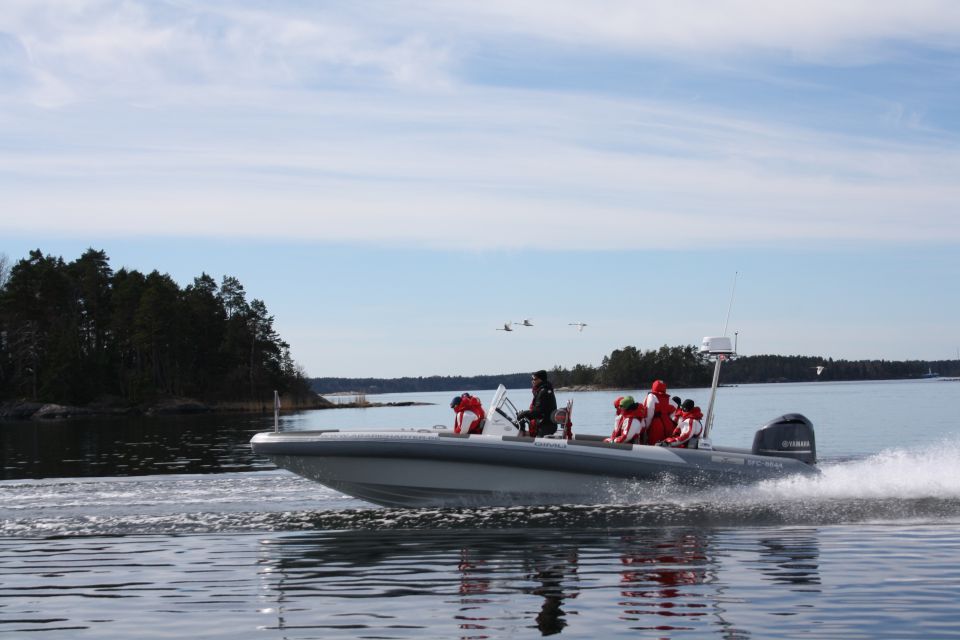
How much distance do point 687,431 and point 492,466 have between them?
231 cm

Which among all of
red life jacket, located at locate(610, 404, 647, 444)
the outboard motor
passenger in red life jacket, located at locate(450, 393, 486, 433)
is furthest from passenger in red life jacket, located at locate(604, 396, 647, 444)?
passenger in red life jacket, located at locate(450, 393, 486, 433)

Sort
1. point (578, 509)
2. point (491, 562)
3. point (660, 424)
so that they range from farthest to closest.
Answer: point (660, 424) < point (578, 509) < point (491, 562)

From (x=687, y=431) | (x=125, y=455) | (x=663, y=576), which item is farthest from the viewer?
(x=125, y=455)

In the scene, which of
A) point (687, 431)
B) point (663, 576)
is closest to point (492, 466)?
point (687, 431)

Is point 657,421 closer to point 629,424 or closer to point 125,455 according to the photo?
point 629,424

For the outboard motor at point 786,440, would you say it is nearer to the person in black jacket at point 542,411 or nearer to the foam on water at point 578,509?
the foam on water at point 578,509

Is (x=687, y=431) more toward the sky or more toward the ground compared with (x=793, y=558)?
more toward the sky

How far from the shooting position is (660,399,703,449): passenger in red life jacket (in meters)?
11.6

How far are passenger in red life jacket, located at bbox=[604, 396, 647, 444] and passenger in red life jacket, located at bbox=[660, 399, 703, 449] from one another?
0.31m

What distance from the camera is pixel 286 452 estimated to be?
37.5 ft

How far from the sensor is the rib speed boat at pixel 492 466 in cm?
1115

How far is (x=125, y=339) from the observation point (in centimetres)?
7181

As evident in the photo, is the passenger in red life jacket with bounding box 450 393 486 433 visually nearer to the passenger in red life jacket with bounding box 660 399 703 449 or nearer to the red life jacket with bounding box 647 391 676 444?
the red life jacket with bounding box 647 391 676 444

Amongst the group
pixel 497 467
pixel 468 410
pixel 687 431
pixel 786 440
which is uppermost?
pixel 468 410
